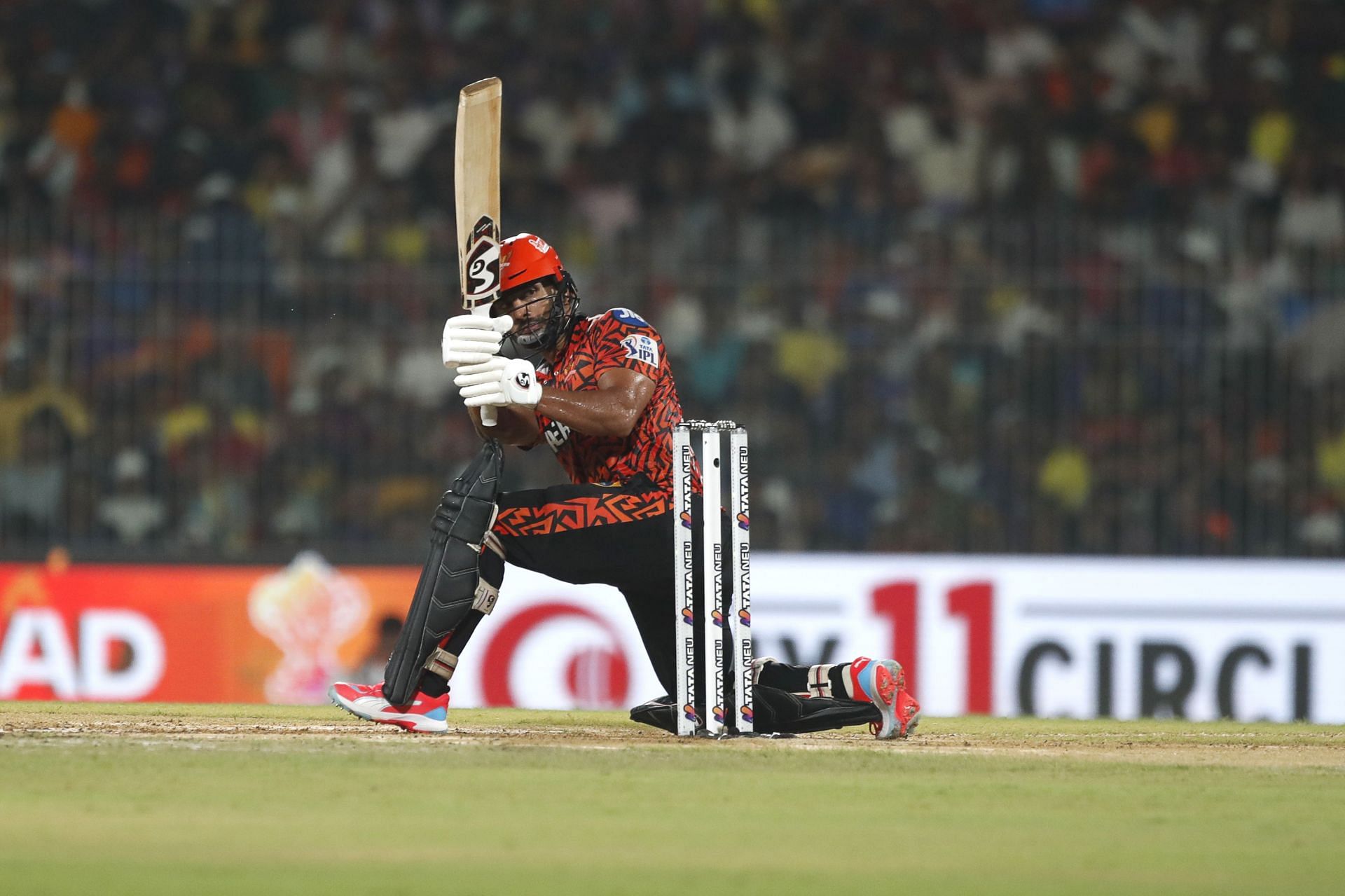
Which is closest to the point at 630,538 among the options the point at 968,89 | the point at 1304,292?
the point at 1304,292

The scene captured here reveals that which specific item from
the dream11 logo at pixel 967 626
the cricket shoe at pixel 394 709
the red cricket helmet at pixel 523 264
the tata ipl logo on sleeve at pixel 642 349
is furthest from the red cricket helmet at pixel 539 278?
the dream11 logo at pixel 967 626

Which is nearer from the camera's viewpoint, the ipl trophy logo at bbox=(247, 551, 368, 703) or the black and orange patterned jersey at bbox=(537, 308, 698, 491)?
the black and orange patterned jersey at bbox=(537, 308, 698, 491)

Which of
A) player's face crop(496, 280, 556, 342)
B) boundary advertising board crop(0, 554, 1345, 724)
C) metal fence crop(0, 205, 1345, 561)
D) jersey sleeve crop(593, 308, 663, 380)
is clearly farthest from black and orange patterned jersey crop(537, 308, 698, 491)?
metal fence crop(0, 205, 1345, 561)

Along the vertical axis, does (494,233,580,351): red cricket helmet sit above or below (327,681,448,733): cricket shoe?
above

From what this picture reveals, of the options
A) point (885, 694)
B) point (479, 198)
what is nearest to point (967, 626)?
point (885, 694)

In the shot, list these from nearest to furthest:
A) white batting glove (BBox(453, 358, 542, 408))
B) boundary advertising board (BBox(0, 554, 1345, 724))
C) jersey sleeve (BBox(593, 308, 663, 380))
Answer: white batting glove (BBox(453, 358, 542, 408)) → jersey sleeve (BBox(593, 308, 663, 380)) → boundary advertising board (BBox(0, 554, 1345, 724))

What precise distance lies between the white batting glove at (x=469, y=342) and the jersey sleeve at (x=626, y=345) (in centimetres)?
34

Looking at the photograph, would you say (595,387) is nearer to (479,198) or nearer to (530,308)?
(530,308)

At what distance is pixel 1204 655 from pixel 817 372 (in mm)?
2424

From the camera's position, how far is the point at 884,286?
10516mm

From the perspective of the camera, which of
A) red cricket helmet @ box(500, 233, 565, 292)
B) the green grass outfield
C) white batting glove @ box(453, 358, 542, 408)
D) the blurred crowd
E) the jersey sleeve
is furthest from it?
the blurred crowd

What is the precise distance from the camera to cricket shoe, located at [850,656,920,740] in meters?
6.17

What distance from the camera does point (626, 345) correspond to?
599cm

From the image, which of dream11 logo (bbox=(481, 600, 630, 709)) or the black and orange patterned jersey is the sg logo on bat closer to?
the black and orange patterned jersey
